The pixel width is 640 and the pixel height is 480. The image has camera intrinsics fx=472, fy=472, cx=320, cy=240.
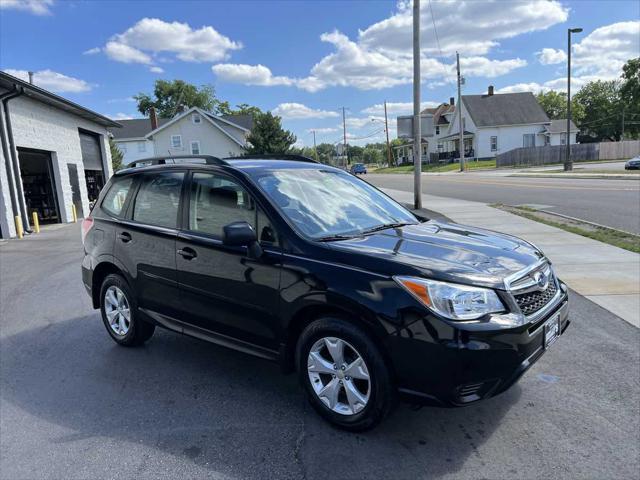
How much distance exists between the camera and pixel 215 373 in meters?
4.14

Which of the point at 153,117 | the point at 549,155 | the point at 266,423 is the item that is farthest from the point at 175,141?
the point at 266,423

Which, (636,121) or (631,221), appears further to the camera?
(636,121)

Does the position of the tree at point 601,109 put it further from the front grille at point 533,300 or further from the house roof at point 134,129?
the front grille at point 533,300

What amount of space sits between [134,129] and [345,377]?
58761mm

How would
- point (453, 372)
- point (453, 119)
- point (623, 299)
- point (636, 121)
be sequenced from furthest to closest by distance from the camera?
point (636, 121)
point (453, 119)
point (623, 299)
point (453, 372)

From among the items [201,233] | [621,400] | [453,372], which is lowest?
[621,400]

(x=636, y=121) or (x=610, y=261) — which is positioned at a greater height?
(x=636, y=121)

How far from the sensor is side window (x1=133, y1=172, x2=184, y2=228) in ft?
13.8

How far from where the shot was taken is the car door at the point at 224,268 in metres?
3.39

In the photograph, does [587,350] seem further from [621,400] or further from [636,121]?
[636,121]

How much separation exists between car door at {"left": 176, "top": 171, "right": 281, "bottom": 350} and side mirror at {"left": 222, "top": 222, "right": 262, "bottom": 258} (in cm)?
7

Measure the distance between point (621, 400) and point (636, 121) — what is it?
320ft

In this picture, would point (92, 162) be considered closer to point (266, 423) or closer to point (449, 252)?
point (266, 423)

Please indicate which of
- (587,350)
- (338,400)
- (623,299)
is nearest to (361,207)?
(338,400)
